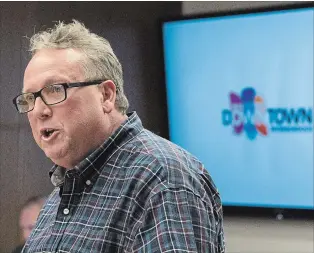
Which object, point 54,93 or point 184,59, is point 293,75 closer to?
point 184,59

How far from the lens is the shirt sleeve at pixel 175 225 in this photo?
1.24 m

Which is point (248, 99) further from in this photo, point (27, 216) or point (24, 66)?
A: point (27, 216)

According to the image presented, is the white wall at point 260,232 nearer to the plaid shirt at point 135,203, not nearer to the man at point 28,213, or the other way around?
the man at point 28,213

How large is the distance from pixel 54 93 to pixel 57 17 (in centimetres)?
192

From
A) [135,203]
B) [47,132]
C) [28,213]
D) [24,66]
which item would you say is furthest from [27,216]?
[135,203]

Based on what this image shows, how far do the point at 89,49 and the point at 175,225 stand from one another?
1.57 ft

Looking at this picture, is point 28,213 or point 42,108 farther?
point 28,213

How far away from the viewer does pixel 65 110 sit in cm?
141

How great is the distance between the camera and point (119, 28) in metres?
3.27

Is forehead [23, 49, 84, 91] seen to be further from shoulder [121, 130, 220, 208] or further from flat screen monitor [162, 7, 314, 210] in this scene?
flat screen monitor [162, 7, 314, 210]

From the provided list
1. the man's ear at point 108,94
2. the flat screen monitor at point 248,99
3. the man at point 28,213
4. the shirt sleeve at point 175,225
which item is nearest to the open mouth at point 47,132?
the man's ear at point 108,94

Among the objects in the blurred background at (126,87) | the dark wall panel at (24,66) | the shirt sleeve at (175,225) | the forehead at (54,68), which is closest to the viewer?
the shirt sleeve at (175,225)

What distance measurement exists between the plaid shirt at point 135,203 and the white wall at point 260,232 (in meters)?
1.60

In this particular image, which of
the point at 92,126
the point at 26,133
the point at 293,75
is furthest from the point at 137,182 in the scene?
the point at 26,133
